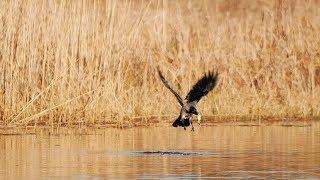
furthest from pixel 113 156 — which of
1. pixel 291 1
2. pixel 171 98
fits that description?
pixel 291 1

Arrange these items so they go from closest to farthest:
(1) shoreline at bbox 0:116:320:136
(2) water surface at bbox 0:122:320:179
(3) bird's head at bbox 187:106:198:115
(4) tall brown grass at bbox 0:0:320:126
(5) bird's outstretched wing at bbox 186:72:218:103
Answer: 1. (2) water surface at bbox 0:122:320:179
2. (3) bird's head at bbox 187:106:198:115
3. (5) bird's outstretched wing at bbox 186:72:218:103
4. (1) shoreline at bbox 0:116:320:136
5. (4) tall brown grass at bbox 0:0:320:126

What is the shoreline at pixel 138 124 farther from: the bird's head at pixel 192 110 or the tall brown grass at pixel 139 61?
the bird's head at pixel 192 110

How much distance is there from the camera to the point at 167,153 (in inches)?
488

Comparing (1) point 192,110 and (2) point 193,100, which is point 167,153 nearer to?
(1) point 192,110

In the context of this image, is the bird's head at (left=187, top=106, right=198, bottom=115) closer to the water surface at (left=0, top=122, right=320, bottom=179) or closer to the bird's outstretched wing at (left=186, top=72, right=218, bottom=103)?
the bird's outstretched wing at (left=186, top=72, right=218, bottom=103)

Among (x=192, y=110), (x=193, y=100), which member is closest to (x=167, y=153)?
(x=192, y=110)

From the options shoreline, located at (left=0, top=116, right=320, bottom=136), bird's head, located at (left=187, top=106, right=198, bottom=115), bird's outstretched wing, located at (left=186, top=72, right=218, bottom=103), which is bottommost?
shoreline, located at (left=0, top=116, right=320, bottom=136)

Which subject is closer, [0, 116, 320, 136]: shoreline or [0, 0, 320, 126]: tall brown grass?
[0, 116, 320, 136]: shoreline

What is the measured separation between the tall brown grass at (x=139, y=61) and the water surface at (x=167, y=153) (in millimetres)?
750

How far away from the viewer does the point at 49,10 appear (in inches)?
611

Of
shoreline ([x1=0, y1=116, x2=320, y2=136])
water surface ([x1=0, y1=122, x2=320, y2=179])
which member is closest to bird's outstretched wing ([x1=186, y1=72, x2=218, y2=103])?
water surface ([x1=0, y1=122, x2=320, y2=179])

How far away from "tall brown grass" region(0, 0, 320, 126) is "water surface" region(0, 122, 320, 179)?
75 centimetres

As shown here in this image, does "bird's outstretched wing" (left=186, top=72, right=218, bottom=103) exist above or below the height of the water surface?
above

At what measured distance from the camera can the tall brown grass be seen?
15172 millimetres
